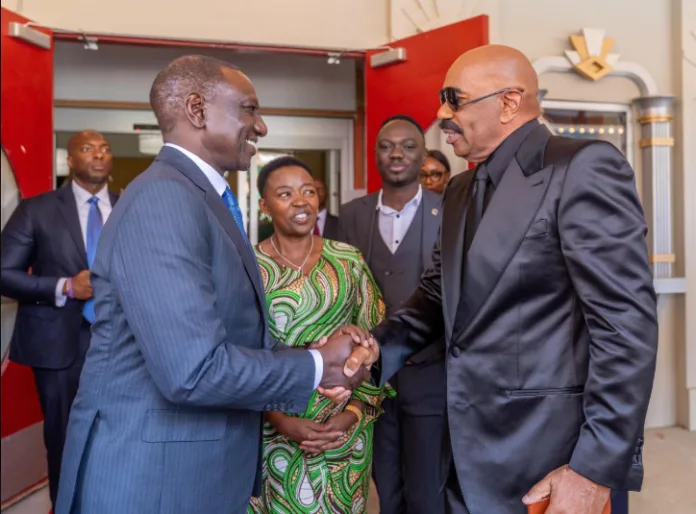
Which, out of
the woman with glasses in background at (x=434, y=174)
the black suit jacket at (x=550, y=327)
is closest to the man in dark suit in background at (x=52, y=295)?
the woman with glasses in background at (x=434, y=174)

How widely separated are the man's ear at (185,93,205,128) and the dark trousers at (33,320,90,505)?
6.95 ft

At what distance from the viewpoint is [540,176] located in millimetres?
1602

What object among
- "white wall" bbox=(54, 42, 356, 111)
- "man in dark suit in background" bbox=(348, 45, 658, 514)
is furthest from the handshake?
"white wall" bbox=(54, 42, 356, 111)

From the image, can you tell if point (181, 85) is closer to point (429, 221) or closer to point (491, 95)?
point (491, 95)

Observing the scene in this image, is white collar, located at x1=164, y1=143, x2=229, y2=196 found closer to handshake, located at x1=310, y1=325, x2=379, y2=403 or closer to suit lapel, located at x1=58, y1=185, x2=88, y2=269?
handshake, located at x1=310, y1=325, x2=379, y2=403

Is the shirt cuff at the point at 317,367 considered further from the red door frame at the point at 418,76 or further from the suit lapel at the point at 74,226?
the red door frame at the point at 418,76

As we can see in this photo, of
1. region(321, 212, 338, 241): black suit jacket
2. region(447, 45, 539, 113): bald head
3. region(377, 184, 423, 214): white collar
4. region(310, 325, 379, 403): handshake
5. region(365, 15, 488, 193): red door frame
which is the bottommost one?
region(310, 325, 379, 403): handshake

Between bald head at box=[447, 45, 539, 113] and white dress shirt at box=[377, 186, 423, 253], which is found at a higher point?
bald head at box=[447, 45, 539, 113]

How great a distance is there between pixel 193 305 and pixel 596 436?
0.88m

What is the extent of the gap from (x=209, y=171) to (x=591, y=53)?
4375 mm

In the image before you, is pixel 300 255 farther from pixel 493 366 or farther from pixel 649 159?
pixel 649 159

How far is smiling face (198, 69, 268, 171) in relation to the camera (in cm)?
162

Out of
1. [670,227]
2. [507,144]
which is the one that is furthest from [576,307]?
[670,227]

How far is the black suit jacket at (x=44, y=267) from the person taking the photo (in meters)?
3.42
